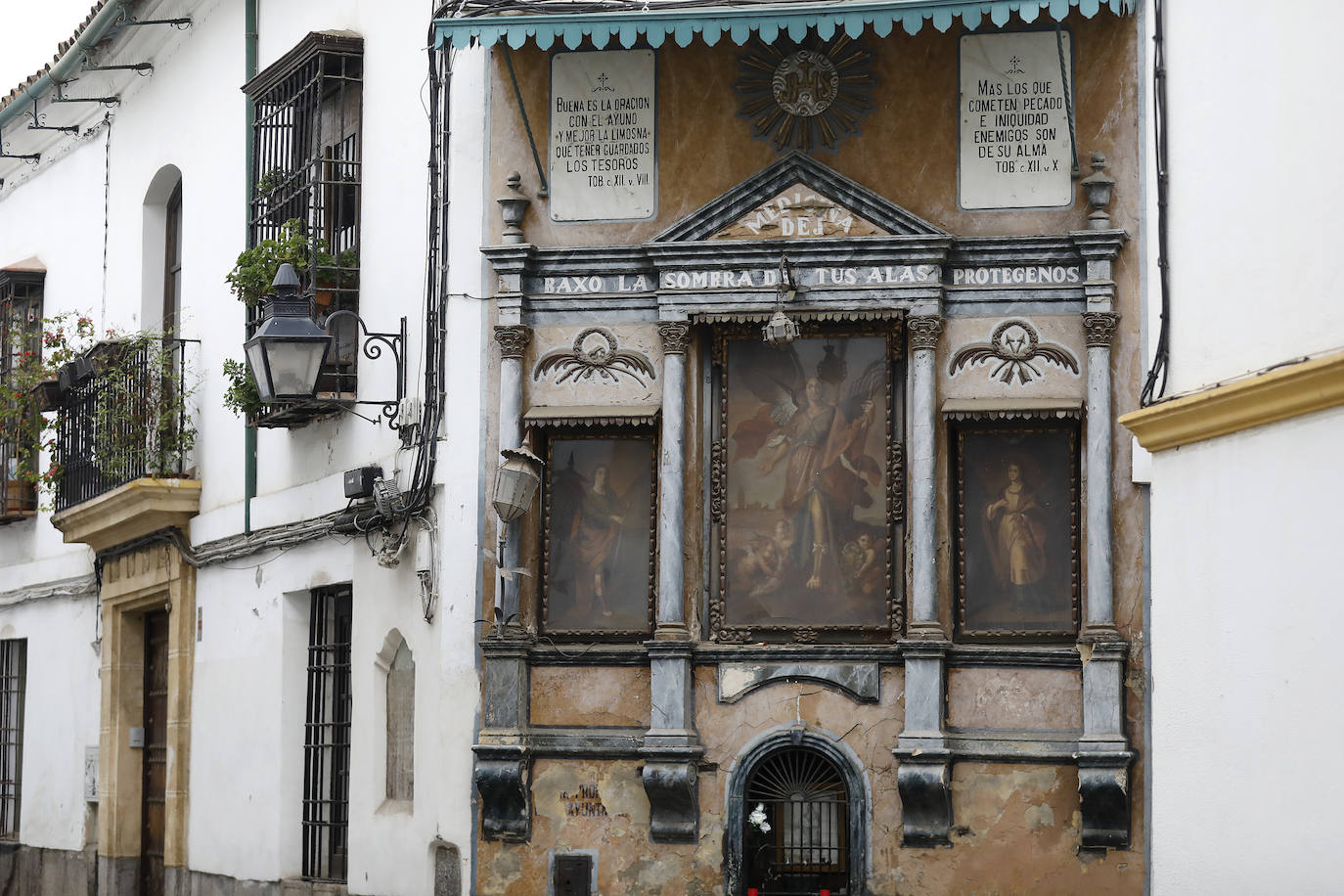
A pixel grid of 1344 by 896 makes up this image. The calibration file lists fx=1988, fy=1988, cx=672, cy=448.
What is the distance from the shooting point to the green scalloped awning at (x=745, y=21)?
11297mm

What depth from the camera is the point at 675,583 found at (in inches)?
471

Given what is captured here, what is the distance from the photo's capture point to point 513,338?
40.4 ft

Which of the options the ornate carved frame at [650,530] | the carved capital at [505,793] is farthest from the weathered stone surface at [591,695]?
the carved capital at [505,793]

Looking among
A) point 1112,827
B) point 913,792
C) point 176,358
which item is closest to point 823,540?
point 913,792

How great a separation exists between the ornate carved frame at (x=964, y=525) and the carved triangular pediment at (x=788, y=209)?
1349 mm

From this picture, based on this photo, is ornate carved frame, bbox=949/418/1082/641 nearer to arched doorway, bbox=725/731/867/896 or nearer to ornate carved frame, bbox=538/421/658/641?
arched doorway, bbox=725/731/867/896

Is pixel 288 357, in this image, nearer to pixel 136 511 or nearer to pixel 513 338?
pixel 513 338

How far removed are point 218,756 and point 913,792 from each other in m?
6.59

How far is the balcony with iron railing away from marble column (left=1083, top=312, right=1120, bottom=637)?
8172 mm

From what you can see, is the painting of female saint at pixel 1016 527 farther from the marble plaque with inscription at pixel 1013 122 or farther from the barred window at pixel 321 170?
the barred window at pixel 321 170

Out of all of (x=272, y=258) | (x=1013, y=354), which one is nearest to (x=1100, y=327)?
(x=1013, y=354)

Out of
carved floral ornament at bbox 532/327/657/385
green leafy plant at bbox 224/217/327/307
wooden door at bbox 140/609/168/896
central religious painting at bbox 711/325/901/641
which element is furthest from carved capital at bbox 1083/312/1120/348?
wooden door at bbox 140/609/168/896

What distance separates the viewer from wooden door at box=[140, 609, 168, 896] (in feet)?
57.0

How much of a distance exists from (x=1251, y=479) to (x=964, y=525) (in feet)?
14.5
